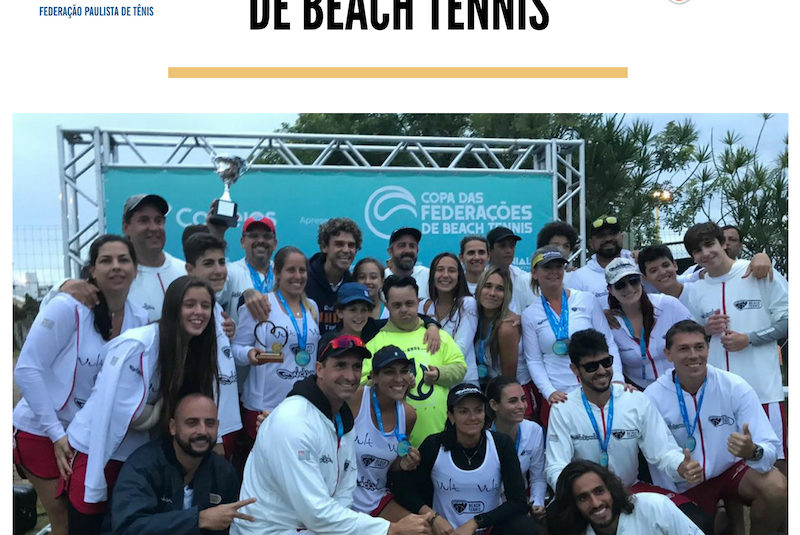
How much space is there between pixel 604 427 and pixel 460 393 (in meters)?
1.02

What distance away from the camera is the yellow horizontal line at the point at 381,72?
4.93 meters

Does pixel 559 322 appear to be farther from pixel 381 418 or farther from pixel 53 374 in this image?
pixel 53 374

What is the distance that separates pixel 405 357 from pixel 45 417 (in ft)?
6.62

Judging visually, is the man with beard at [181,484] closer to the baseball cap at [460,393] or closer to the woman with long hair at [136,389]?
the woman with long hair at [136,389]

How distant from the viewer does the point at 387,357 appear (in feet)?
13.7

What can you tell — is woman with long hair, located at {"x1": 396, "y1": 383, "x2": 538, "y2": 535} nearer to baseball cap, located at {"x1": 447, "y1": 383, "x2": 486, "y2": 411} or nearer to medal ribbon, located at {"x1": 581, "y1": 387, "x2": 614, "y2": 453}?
baseball cap, located at {"x1": 447, "y1": 383, "x2": 486, "y2": 411}

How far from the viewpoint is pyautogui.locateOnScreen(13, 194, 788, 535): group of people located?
12.0ft

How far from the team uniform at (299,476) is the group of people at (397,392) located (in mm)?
12

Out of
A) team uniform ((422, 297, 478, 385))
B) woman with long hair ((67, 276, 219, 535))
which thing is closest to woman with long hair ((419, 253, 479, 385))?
team uniform ((422, 297, 478, 385))

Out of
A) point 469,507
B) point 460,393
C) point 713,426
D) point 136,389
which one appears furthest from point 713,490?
point 136,389

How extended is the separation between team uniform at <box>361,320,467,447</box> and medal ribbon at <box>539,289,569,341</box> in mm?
778

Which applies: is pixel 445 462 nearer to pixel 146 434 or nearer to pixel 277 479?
pixel 277 479

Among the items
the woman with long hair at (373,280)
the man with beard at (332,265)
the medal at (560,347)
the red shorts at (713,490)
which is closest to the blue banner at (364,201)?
the man with beard at (332,265)

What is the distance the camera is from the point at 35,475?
3.91 meters
